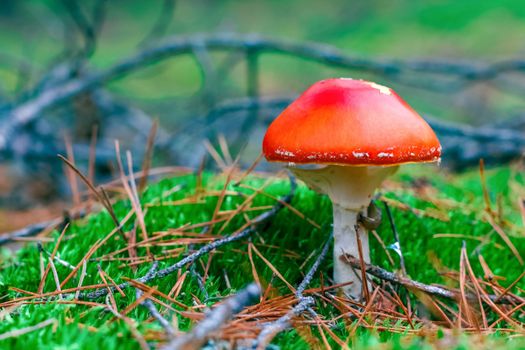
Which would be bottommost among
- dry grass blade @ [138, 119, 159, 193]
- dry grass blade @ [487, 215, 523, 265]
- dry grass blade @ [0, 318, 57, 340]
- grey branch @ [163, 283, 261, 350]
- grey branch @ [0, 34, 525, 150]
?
dry grass blade @ [487, 215, 523, 265]

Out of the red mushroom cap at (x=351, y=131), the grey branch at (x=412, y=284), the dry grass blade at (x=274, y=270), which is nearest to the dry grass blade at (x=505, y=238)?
the grey branch at (x=412, y=284)

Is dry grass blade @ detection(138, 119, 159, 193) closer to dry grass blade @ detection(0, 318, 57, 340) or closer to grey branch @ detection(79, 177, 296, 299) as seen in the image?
grey branch @ detection(79, 177, 296, 299)

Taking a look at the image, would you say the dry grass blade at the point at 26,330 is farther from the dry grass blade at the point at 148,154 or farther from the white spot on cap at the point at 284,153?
the dry grass blade at the point at 148,154

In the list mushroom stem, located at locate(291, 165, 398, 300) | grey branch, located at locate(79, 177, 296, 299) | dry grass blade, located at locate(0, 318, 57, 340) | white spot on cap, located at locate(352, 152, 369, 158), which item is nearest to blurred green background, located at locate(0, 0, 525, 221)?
grey branch, located at locate(79, 177, 296, 299)

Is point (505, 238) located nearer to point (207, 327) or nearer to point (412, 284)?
point (412, 284)

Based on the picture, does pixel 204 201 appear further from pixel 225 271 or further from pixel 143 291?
pixel 143 291


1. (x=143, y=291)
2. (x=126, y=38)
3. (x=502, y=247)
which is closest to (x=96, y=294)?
(x=143, y=291)
